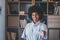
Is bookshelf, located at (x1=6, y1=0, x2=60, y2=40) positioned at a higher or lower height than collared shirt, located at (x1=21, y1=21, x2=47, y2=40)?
higher

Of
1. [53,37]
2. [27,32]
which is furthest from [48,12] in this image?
[27,32]

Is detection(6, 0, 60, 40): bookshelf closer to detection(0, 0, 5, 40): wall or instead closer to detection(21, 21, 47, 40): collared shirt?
detection(0, 0, 5, 40): wall

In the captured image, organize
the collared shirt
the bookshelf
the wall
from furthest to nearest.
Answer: the bookshelf → the wall → the collared shirt

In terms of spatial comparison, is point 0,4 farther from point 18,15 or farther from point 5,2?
point 18,15

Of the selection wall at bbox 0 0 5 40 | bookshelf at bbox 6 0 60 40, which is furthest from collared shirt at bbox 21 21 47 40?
bookshelf at bbox 6 0 60 40

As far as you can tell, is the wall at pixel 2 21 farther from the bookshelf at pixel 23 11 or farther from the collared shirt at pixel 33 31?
the collared shirt at pixel 33 31

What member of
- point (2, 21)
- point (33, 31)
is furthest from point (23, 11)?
point (33, 31)

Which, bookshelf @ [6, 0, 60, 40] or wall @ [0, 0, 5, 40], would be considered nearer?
wall @ [0, 0, 5, 40]

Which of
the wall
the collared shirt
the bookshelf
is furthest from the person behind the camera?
the bookshelf

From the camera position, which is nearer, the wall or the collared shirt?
the collared shirt

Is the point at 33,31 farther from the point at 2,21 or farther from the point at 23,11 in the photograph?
the point at 23,11

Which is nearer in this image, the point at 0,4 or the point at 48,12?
the point at 0,4

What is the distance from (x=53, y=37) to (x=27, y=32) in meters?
1.12

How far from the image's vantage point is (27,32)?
2.80m
